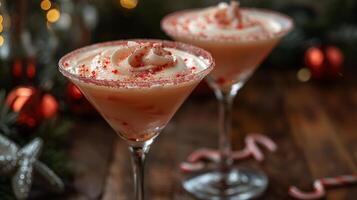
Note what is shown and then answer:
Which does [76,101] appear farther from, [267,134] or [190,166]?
[267,134]

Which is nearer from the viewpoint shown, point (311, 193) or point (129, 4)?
point (311, 193)

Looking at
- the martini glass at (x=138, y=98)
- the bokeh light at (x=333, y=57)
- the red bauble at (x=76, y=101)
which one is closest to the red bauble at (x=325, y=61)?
the bokeh light at (x=333, y=57)

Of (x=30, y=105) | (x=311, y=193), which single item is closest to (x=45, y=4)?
(x=30, y=105)

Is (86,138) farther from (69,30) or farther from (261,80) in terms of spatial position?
(261,80)

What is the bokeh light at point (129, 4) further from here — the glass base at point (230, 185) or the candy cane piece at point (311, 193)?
the candy cane piece at point (311, 193)

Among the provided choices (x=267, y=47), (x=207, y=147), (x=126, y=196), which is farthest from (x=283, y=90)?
(x=126, y=196)

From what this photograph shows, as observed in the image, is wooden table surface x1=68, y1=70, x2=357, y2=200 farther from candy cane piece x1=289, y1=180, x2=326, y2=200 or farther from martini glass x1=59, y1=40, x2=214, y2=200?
martini glass x1=59, y1=40, x2=214, y2=200
